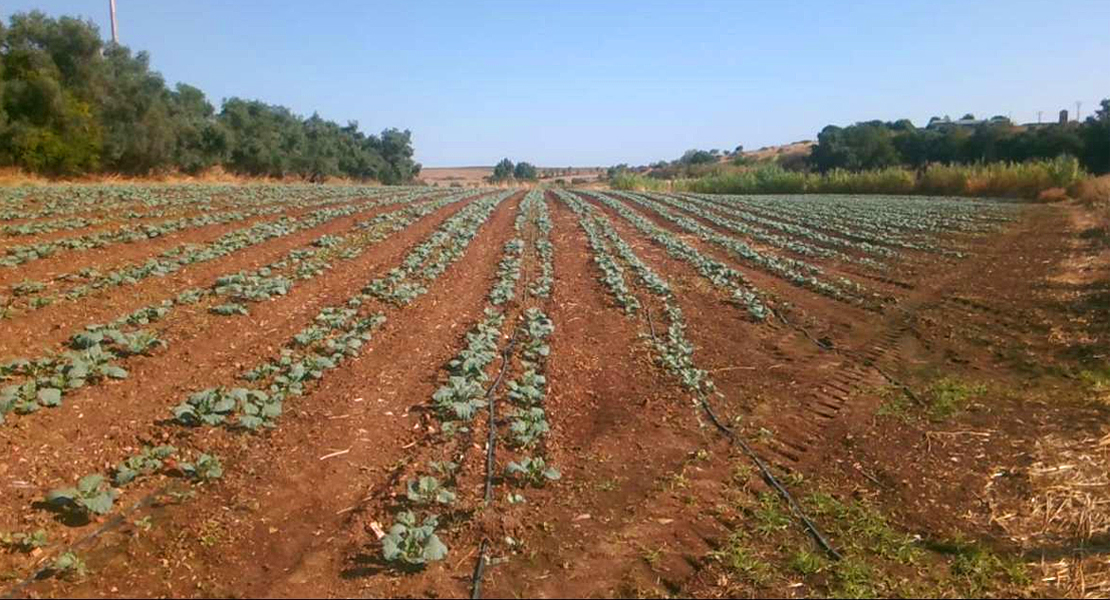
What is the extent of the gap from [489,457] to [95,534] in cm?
240

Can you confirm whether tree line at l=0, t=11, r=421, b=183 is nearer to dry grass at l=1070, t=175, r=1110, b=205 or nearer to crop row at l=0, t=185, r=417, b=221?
crop row at l=0, t=185, r=417, b=221

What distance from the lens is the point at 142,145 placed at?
38.0 meters

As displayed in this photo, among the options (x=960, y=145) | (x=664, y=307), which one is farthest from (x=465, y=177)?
(x=664, y=307)

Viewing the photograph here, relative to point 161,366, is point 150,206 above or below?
above

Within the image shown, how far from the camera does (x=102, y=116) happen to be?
121 ft

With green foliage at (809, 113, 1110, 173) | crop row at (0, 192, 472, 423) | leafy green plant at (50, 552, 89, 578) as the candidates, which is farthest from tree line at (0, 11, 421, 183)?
green foliage at (809, 113, 1110, 173)

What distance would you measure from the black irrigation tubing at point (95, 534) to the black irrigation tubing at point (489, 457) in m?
2.01

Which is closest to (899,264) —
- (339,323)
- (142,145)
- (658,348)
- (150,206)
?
(658,348)

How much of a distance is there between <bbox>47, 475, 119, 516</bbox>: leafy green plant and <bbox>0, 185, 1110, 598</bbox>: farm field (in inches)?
1.0

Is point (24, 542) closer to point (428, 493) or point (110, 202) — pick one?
point (428, 493)

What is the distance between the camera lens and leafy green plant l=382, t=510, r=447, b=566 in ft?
13.8

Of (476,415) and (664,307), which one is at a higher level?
(664,307)

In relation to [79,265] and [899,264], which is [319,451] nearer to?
[79,265]

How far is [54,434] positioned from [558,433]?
11.9 ft
